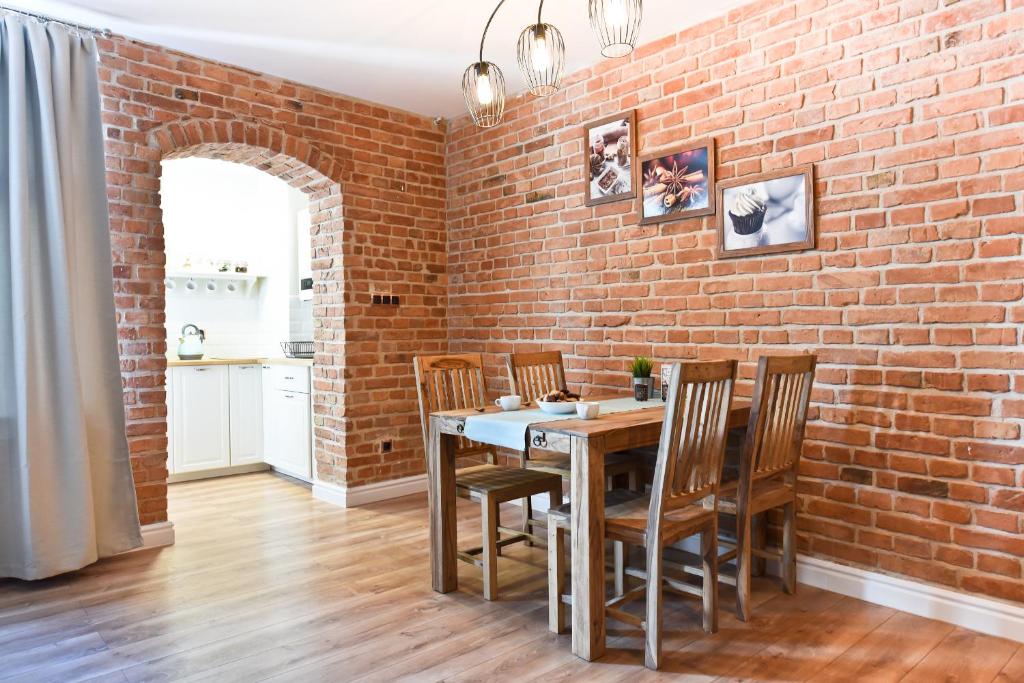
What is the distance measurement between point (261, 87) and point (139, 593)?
113 inches

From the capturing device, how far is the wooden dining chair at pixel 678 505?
7.07ft

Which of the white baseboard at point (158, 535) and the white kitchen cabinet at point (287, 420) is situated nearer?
the white baseboard at point (158, 535)

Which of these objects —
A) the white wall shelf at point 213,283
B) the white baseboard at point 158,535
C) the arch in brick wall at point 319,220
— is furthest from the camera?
the white wall shelf at point 213,283

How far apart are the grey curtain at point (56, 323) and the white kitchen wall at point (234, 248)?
90.4 inches

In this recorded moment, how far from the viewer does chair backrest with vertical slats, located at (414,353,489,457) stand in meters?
3.19

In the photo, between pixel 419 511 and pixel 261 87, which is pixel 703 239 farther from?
pixel 261 87

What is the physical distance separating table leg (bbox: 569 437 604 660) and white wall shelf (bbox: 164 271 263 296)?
4.43 m

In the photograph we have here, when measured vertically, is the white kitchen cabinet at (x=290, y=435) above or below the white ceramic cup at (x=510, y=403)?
below

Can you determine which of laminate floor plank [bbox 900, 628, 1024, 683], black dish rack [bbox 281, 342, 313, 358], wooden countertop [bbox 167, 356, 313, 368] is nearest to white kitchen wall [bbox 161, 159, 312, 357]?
black dish rack [bbox 281, 342, 313, 358]

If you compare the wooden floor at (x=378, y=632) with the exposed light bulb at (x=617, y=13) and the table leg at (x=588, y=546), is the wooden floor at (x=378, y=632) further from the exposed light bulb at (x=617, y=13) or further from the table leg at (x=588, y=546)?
the exposed light bulb at (x=617, y=13)

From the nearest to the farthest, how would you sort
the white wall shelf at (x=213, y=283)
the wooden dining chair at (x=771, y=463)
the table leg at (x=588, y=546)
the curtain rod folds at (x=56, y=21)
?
the table leg at (x=588, y=546), the wooden dining chair at (x=771, y=463), the curtain rod folds at (x=56, y=21), the white wall shelf at (x=213, y=283)

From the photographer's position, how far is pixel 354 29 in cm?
344

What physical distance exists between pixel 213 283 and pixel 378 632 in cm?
428

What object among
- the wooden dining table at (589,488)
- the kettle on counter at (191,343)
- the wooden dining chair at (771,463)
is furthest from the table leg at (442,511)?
the kettle on counter at (191,343)
